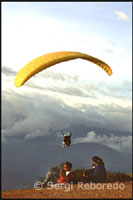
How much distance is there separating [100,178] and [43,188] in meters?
3.37

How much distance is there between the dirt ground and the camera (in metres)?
17.0

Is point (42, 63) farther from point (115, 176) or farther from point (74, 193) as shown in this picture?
point (115, 176)

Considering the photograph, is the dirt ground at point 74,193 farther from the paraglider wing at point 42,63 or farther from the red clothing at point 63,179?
the paraglider wing at point 42,63

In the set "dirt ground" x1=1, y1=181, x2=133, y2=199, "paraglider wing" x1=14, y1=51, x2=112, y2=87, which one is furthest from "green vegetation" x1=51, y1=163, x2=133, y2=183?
"paraglider wing" x1=14, y1=51, x2=112, y2=87

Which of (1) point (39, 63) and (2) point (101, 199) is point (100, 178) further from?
(1) point (39, 63)

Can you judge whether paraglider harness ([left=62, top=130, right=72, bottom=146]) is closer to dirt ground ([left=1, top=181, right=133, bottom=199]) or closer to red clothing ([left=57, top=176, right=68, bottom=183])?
red clothing ([left=57, top=176, right=68, bottom=183])

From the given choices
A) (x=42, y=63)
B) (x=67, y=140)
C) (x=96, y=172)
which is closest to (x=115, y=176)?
(x=96, y=172)

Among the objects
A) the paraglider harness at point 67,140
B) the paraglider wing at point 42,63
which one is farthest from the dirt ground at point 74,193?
the paraglider wing at point 42,63

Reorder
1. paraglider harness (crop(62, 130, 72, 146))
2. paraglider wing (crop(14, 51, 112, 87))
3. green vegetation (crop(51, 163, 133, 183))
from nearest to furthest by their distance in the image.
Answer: paraglider wing (crop(14, 51, 112, 87))
paraglider harness (crop(62, 130, 72, 146))
green vegetation (crop(51, 163, 133, 183))

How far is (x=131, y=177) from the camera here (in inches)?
878

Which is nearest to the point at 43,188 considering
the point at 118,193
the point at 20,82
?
the point at 118,193

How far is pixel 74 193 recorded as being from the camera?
17.3 m

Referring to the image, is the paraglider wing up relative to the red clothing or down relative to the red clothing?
up

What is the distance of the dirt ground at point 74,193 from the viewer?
55.9 ft
